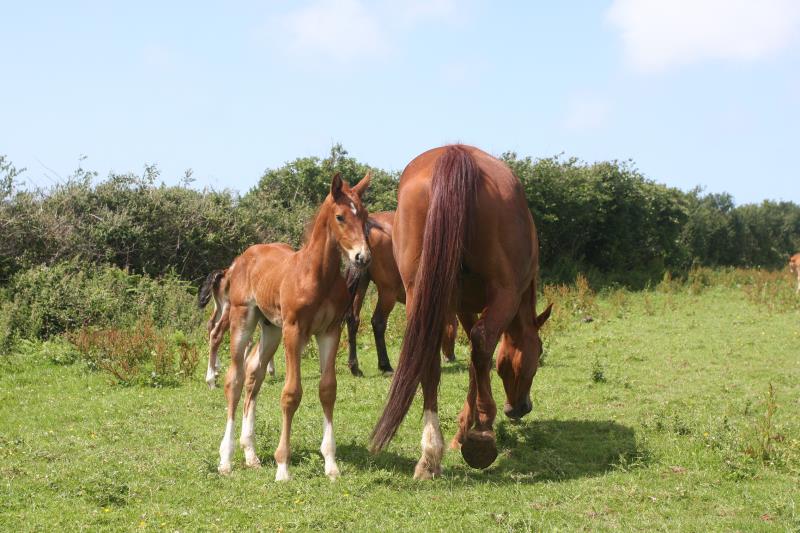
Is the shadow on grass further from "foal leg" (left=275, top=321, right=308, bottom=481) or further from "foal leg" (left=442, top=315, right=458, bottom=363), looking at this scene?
"foal leg" (left=442, top=315, right=458, bottom=363)

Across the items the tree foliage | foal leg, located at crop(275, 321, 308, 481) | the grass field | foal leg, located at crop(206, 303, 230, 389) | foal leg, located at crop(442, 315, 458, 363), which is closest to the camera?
the grass field

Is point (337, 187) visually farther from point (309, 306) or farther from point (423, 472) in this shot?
point (423, 472)

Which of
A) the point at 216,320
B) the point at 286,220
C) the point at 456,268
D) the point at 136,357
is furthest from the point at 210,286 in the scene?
the point at 286,220

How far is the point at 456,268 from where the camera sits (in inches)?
221

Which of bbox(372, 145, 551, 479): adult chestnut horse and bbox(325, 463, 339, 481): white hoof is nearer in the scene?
bbox(372, 145, 551, 479): adult chestnut horse

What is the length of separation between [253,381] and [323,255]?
55.2 inches

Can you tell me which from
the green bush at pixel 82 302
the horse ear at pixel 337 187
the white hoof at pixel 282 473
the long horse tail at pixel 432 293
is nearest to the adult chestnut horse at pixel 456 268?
the long horse tail at pixel 432 293

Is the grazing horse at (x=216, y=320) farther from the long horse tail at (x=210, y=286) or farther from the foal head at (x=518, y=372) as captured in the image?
the foal head at (x=518, y=372)

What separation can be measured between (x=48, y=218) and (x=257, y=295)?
12.0 meters

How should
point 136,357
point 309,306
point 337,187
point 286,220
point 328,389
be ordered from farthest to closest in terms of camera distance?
point 286,220, point 136,357, point 328,389, point 309,306, point 337,187

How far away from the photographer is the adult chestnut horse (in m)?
5.55

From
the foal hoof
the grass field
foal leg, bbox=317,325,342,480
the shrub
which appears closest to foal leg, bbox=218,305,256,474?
the grass field

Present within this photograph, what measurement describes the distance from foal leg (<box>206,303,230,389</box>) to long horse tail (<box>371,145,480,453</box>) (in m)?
5.05

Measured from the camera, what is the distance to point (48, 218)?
670 inches
